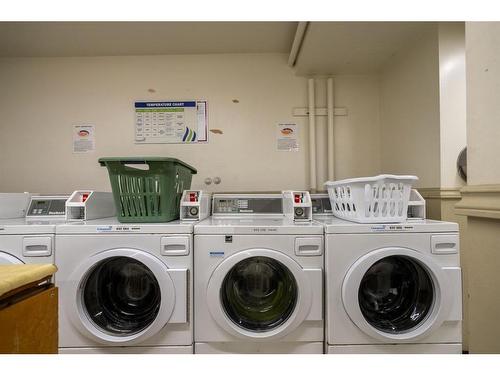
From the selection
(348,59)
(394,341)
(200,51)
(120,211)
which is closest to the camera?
(394,341)

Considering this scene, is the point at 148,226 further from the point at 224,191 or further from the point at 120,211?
the point at 224,191

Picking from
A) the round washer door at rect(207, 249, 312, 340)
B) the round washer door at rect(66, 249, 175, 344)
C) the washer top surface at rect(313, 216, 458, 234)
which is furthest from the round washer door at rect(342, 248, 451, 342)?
the round washer door at rect(66, 249, 175, 344)

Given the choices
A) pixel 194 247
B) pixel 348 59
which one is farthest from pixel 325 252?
pixel 348 59

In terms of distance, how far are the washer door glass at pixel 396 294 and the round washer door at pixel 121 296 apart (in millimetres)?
1103

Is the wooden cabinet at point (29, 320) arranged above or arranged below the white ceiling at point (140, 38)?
below

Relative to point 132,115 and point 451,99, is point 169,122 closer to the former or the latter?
point 132,115

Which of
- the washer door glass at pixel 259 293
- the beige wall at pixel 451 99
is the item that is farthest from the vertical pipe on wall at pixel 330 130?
the washer door glass at pixel 259 293

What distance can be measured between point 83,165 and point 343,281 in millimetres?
2482

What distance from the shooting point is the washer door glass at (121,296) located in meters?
1.49

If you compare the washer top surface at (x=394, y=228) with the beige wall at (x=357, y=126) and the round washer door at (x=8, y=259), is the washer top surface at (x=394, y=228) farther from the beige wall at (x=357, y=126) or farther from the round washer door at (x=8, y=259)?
the round washer door at (x=8, y=259)

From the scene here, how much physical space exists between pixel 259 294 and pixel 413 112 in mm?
1813

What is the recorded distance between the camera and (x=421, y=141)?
6.75 ft

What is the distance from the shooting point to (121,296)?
5.26 ft

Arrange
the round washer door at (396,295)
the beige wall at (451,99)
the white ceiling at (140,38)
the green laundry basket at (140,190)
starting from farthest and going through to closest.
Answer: the white ceiling at (140,38) → the beige wall at (451,99) → the green laundry basket at (140,190) → the round washer door at (396,295)
